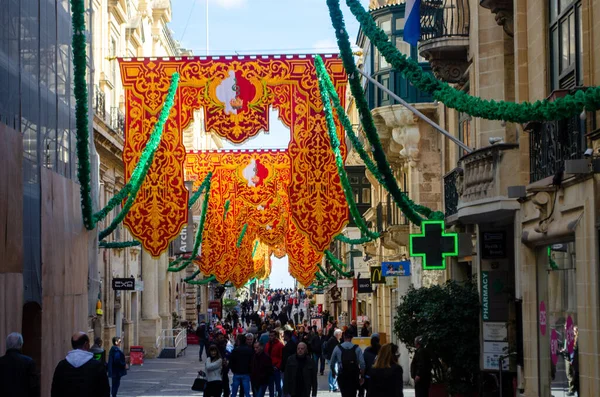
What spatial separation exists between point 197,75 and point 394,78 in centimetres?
859

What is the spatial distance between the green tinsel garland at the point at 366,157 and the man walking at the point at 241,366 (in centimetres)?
395

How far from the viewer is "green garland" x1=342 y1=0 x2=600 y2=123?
1064 cm

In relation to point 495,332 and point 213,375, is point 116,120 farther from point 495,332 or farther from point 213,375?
point 495,332

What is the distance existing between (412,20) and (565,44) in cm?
574

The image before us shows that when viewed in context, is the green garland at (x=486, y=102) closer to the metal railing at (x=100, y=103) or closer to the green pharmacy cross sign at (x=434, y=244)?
the green pharmacy cross sign at (x=434, y=244)

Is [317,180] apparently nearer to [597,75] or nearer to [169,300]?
[597,75]

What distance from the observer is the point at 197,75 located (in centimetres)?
2639

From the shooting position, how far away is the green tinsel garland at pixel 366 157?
21969 mm

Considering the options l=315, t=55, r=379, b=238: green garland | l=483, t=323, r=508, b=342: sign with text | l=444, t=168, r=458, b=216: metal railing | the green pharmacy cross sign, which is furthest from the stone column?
l=483, t=323, r=508, b=342: sign with text

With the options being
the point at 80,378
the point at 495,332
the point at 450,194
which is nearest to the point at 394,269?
the point at 450,194

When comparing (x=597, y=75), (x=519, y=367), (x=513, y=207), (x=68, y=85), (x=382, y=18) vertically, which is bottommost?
(x=519, y=367)

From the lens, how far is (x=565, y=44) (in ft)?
51.4

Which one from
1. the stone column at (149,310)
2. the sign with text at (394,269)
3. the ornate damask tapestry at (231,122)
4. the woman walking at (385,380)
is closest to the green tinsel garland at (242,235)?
the stone column at (149,310)

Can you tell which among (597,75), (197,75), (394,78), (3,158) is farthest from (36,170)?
(394,78)
